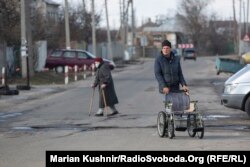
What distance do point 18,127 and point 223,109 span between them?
6544 mm

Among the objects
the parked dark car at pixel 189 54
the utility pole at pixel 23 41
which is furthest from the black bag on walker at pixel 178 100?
the parked dark car at pixel 189 54

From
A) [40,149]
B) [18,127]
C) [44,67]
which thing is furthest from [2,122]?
[44,67]

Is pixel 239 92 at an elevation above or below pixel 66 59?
above

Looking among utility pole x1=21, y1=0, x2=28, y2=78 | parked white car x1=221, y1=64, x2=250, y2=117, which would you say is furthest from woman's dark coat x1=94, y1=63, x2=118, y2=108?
utility pole x1=21, y1=0, x2=28, y2=78

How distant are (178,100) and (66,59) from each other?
114 ft

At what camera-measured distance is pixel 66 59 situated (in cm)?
4609

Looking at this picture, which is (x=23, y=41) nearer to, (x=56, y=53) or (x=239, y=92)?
(x=56, y=53)

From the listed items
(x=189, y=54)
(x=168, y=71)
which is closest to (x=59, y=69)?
(x=168, y=71)

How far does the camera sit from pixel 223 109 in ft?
61.6

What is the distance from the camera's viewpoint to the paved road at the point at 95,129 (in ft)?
36.7

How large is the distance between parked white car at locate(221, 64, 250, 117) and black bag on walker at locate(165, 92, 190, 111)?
150 inches

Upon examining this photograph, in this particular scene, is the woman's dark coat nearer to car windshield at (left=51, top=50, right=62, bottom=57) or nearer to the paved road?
the paved road

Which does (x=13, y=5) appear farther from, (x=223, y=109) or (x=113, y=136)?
(x=113, y=136)

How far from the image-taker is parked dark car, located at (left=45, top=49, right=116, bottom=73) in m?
45.7
